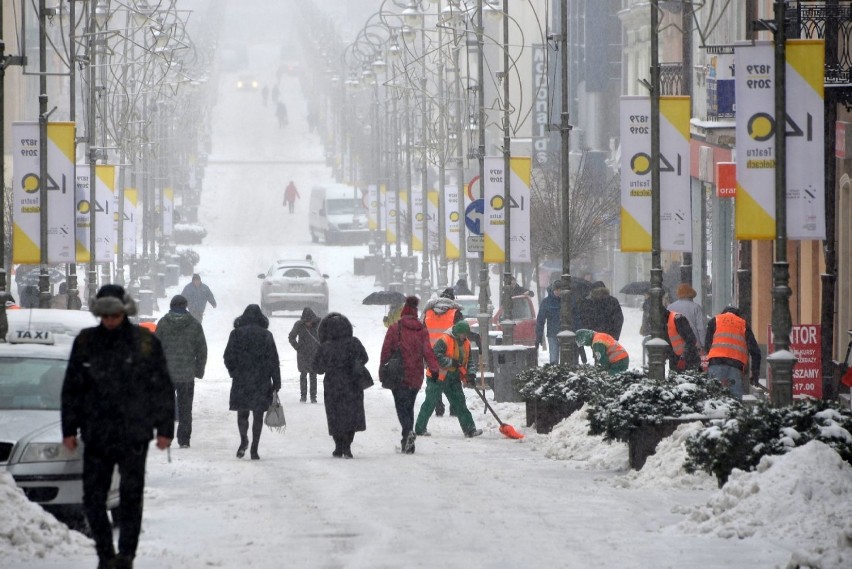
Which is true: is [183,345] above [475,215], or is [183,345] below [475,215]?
below

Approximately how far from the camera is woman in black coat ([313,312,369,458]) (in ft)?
59.7

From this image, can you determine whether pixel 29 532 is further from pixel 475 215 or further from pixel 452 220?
pixel 452 220

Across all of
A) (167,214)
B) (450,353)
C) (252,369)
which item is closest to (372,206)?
(167,214)

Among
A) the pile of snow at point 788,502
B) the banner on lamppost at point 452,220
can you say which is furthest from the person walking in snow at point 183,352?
the banner on lamppost at point 452,220

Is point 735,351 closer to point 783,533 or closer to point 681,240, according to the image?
point 681,240

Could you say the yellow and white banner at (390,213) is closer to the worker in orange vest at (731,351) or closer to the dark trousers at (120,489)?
the worker in orange vest at (731,351)

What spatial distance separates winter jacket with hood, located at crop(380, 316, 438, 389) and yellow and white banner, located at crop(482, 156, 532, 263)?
10.6 meters

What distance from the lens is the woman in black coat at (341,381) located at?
18.2m

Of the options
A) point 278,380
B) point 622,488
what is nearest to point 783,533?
point 622,488

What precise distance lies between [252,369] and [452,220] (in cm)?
2642

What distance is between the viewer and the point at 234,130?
133 meters

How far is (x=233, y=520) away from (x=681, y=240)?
809 centimetres

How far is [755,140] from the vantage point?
15.0 metres

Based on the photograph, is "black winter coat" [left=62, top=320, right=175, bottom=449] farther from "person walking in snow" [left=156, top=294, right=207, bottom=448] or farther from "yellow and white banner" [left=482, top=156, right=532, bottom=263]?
"yellow and white banner" [left=482, top=156, right=532, bottom=263]
